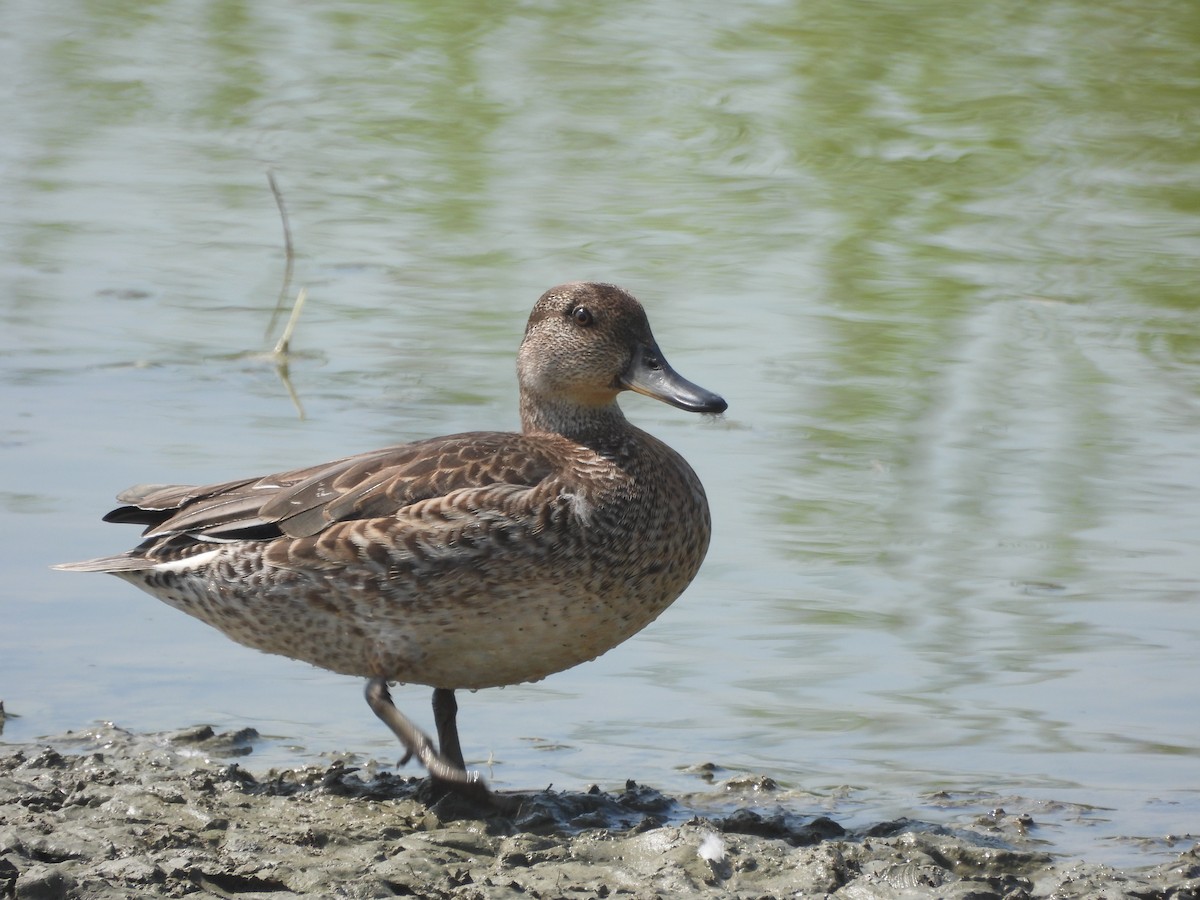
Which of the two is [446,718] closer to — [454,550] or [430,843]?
[454,550]

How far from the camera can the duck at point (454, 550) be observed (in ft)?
16.5

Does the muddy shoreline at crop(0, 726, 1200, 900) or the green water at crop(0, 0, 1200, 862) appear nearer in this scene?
the muddy shoreline at crop(0, 726, 1200, 900)

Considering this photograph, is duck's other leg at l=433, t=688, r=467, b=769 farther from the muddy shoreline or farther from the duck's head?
the duck's head

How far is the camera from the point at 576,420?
5660mm

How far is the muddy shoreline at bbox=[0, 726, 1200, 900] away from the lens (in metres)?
4.29

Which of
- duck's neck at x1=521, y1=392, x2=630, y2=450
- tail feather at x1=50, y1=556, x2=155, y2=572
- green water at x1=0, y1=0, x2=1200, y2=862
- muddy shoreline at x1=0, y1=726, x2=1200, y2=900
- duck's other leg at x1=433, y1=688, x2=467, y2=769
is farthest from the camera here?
green water at x1=0, y1=0, x2=1200, y2=862

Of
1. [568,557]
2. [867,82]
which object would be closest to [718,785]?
[568,557]

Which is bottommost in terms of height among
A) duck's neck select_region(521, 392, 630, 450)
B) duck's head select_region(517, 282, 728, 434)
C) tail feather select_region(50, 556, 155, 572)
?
tail feather select_region(50, 556, 155, 572)

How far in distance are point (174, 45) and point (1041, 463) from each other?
7.41 meters

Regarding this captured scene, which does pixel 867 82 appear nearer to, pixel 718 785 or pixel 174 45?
pixel 174 45

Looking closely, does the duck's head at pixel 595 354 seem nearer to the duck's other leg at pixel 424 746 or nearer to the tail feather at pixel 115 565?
the duck's other leg at pixel 424 746

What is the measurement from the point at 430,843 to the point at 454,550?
735 mm

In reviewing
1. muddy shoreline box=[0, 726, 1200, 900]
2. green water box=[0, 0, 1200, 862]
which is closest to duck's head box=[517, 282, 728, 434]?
green water box=[0, 0, 1200, 862]

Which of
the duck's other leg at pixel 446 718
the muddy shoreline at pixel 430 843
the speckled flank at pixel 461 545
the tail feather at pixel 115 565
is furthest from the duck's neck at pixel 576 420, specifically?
the tail feather at pixel 115 565
